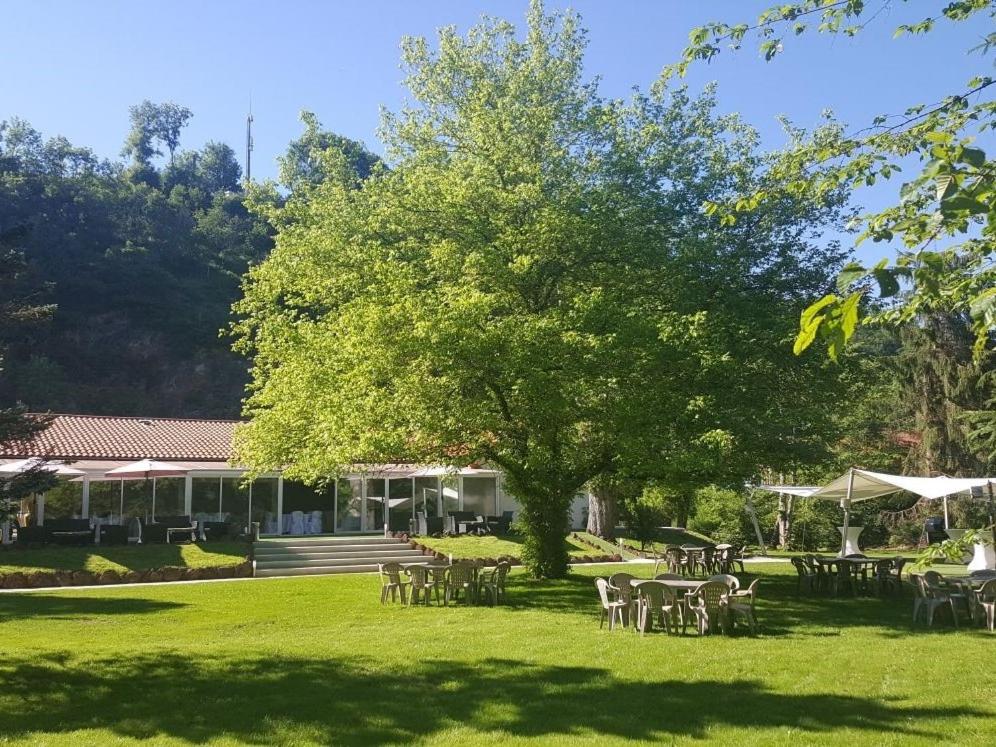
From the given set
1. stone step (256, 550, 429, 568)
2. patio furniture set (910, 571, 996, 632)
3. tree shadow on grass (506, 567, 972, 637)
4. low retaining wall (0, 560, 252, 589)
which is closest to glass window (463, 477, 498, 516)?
stone step (256, 550, 429, 568)

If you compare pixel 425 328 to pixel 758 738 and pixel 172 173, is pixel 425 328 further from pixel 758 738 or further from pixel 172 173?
pixel 172 173

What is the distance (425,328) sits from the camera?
1492 centimetres

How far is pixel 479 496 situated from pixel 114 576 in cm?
1544

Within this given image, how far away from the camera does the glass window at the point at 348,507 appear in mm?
30469

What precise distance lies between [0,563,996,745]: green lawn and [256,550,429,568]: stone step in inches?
278

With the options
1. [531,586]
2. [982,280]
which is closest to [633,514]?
[531,586]

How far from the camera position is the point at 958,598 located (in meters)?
13.7

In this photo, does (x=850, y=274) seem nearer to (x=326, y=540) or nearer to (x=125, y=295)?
(x=326, y=540)

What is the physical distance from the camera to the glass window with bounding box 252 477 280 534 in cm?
2908

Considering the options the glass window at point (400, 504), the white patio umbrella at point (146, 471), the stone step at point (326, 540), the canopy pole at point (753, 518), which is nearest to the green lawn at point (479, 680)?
the stone step at point (326, 540)

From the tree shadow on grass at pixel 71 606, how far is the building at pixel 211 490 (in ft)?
→ 26.7

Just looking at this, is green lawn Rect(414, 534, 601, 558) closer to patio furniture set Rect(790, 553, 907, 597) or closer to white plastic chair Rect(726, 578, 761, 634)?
patio furniture set Rect(790, 553, 907, 597)

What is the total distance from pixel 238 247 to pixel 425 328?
5183cm

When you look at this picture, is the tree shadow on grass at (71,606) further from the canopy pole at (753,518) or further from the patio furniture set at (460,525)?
the canopy pole at (753,518)
